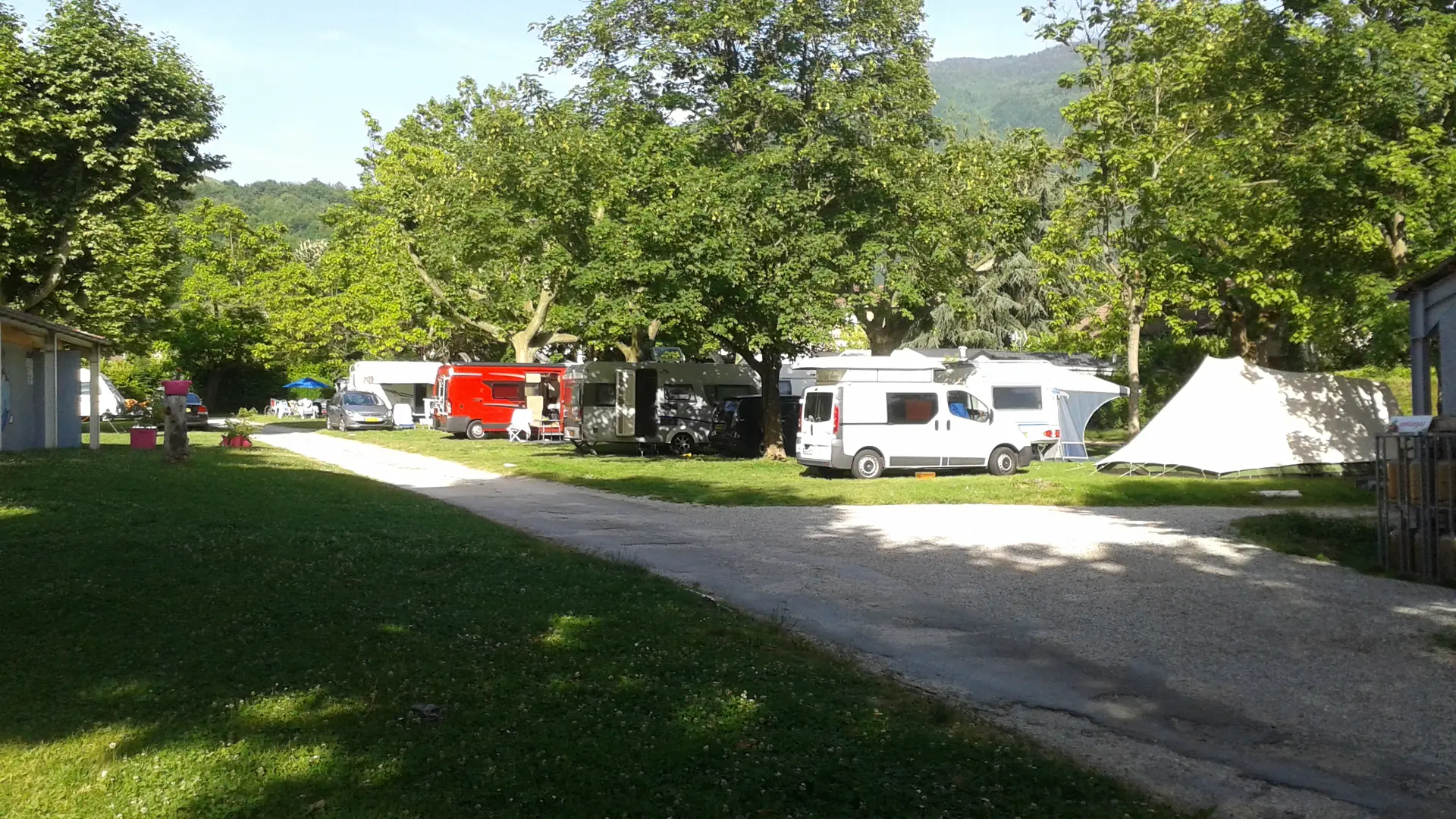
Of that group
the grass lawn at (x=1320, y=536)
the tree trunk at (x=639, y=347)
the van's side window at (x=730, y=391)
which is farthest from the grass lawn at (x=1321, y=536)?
the tree trunk at (x=639, y=347)

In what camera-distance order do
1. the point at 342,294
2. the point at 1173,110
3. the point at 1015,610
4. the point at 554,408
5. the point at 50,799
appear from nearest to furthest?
the point at 50,799 < the point at 1015,610 < the point at 1173,110 < the point at 554,408 < the point at 342,294

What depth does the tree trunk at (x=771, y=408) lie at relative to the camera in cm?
2745

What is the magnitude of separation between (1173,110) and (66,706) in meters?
27.5

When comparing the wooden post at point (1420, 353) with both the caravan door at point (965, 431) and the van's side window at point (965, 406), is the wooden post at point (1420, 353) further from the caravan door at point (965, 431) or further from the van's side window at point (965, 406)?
the van's side window at point (965, 406)

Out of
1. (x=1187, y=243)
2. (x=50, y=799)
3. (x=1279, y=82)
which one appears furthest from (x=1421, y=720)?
(x=1187, y=243)

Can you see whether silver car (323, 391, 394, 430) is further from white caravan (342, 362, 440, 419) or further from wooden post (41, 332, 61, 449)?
wooden post (41, 332, 61, 449)

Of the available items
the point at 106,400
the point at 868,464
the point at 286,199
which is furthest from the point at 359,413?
the point at 286,199

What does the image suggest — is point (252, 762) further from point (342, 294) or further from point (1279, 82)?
point (342, 294)

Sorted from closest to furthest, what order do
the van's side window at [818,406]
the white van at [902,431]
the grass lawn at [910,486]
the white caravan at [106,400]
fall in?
the grass lawn at [910,486], the white van at [902,431], the van's side window at [818,406], the white caravan at [106,400]

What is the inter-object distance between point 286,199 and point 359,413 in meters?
72.5

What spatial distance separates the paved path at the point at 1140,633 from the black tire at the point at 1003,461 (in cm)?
794

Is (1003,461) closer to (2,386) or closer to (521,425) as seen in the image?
(521,425)

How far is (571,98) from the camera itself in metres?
28.8

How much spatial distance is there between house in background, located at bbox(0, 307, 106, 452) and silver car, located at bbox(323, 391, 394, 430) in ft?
61.1
